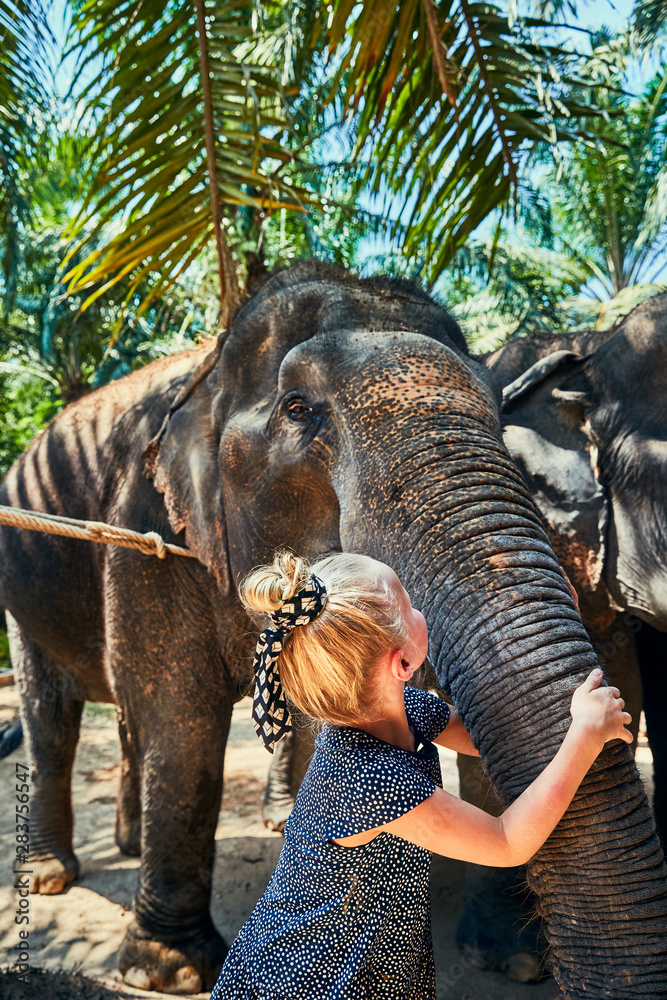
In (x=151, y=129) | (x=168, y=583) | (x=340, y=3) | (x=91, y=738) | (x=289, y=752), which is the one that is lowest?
(x=91, y=738)

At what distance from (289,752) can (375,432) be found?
3680 millimetres

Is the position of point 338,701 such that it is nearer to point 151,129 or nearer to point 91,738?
point 151,129

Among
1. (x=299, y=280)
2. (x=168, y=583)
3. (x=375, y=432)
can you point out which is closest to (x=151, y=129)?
(x=299, y=280)

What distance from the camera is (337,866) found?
1618 mm

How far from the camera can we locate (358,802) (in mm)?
1537

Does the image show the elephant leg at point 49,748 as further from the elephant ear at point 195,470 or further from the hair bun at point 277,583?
the hair bun at point 277,583

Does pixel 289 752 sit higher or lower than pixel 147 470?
lower

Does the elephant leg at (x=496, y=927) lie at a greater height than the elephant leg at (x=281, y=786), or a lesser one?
greater

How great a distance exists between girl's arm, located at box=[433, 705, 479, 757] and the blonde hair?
387 mm

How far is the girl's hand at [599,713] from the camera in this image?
1438 mm

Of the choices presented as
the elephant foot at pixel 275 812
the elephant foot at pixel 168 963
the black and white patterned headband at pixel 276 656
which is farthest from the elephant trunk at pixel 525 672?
the elephant foot at pixel 275 812

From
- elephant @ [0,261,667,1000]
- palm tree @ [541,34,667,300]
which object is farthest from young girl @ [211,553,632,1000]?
palm tree @ [541,34,667,300]

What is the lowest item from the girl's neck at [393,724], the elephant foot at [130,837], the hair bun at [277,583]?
the elephant foot at [130,837]

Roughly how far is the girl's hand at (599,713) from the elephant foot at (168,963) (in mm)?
2432
